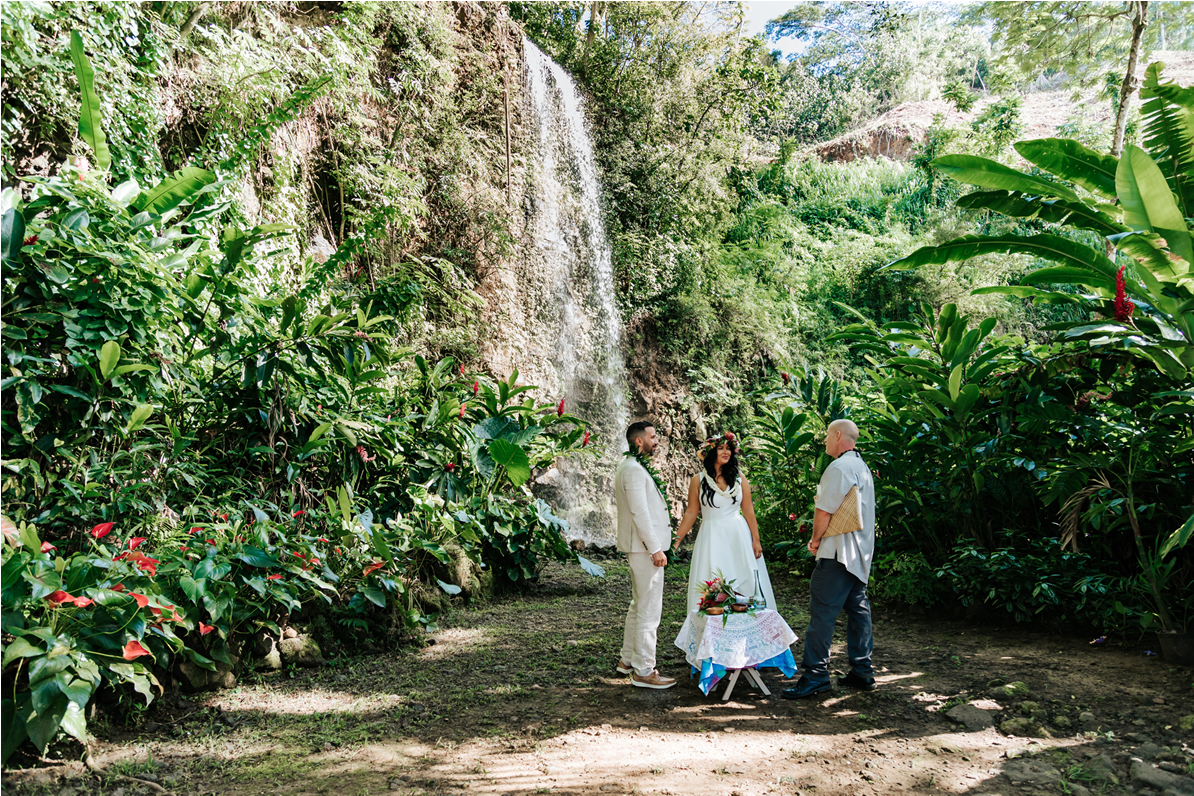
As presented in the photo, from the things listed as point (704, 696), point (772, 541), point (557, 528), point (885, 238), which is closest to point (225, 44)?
point (557, 528)

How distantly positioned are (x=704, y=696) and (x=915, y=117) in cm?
2242

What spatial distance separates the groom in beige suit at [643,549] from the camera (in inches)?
158

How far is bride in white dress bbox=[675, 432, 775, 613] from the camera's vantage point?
4105mm

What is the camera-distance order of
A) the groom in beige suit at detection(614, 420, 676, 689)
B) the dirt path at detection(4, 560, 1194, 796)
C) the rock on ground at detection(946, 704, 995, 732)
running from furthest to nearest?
1. the groom in beige suit at detection(614, 420, 676, 689)
2. the rock on ground at detection(946, 704, 995, 732)
3. the dirt path at detection(4, 560, 1194, 796)

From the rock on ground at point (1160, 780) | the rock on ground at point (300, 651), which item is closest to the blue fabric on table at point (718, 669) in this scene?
the rock on ground at point (1160, 780)

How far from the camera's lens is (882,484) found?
579 centimetres

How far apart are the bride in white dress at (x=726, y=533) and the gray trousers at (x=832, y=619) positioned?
30cm

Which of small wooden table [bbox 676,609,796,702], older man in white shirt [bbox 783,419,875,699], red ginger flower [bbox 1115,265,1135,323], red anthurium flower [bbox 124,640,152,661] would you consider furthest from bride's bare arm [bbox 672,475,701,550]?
red anthurium flower [bbox 124,640,152,661]

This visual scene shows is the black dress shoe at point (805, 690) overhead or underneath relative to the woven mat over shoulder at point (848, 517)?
underneath

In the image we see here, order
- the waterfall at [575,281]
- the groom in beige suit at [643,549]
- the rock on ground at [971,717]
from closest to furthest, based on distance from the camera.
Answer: the rock on ground at [971,717]
the groom in beige suit at [643,549]
the waterfall at [575,281]

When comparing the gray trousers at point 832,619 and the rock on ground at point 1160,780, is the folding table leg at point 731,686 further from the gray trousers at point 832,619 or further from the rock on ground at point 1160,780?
the rock on ground at point 1160,780

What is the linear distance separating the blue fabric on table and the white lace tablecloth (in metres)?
0.03

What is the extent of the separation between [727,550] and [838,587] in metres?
0.66

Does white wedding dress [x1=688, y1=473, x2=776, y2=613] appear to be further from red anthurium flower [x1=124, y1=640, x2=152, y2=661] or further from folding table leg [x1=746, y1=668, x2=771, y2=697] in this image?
red anthurium flower [x1=124, y1=640, x2=152, y2=661]
